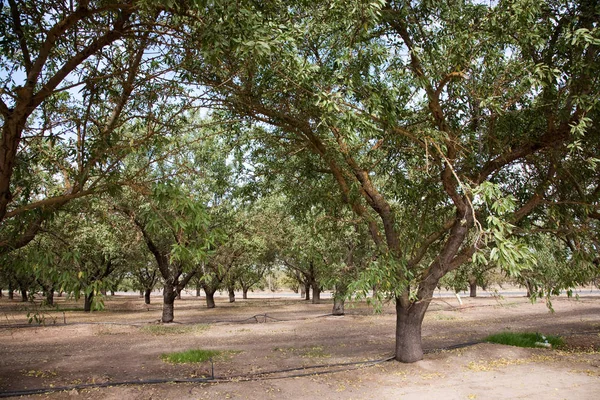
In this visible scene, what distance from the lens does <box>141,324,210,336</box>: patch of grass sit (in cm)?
1521

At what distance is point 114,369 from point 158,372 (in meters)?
1.18

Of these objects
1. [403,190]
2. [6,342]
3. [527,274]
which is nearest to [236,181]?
[403,190]

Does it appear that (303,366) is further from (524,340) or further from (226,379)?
(524,340)

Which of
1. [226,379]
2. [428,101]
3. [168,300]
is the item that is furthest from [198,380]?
[168,300]

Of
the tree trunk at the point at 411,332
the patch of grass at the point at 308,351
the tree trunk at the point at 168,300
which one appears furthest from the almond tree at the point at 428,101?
the tree trunk at the point at 168,300

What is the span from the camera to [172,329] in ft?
52.8

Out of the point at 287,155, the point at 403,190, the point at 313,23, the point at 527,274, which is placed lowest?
the point at 527,274

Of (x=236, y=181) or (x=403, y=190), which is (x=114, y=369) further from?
(x=403, y=190)

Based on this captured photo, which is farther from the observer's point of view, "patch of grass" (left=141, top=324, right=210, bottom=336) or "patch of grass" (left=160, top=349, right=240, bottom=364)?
"patch of grass" (left=141, top=324, right=210, bottom=336)

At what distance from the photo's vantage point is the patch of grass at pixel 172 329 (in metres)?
15.2

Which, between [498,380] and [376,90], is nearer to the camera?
[376,90]

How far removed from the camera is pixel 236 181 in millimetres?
9836

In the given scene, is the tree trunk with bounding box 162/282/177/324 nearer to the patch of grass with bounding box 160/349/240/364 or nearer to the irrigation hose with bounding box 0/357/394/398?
the patch of grass with bounding box 160/349/240/364

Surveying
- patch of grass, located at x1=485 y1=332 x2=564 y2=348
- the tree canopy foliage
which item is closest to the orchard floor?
patch of grass, located at x1=485 y1=332 x2=564 y2=348
